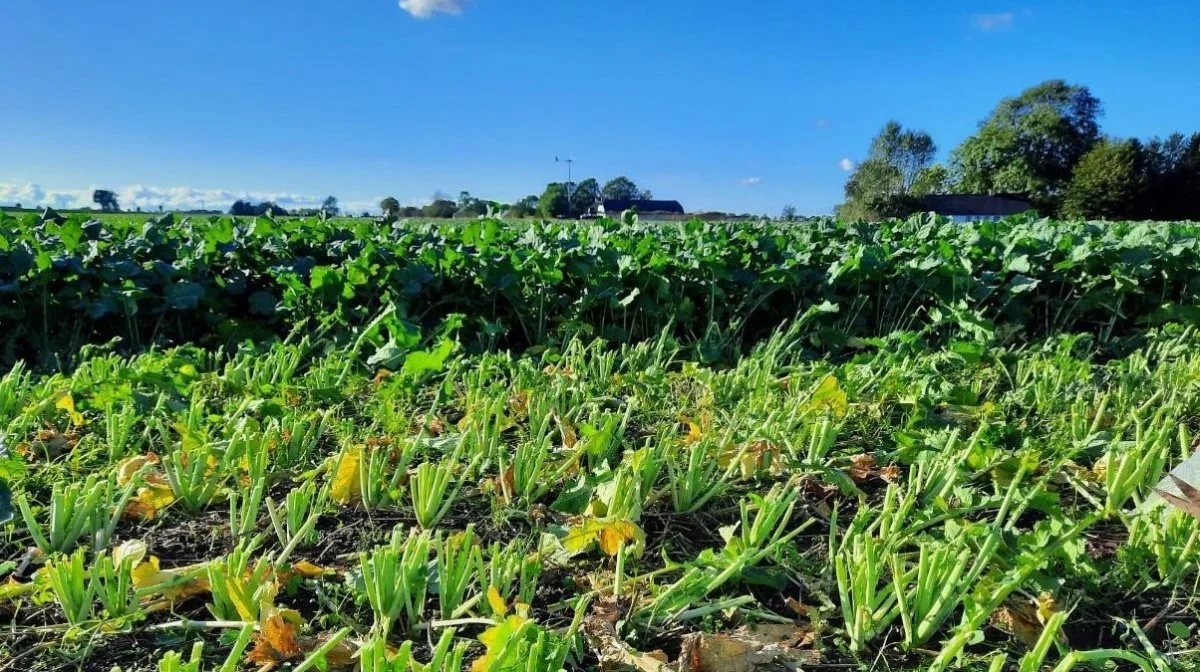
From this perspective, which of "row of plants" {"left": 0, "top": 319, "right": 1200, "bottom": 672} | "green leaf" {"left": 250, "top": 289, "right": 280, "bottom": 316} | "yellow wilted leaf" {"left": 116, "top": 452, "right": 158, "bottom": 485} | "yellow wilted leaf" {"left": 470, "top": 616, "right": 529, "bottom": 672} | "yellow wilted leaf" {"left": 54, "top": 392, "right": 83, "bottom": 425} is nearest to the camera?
"yellow wilted leaf" {"left": 470, "top": 616, "right": 529, "bottom": 672}

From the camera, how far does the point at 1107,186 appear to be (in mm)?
53156

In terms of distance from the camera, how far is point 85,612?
1592 millimetres

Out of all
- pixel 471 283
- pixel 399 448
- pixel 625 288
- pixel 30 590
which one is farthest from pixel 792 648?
pixel 471 283

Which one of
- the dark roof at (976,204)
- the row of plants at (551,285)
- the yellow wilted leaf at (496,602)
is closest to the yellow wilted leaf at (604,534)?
the yellow wilted leaf at (496,602)

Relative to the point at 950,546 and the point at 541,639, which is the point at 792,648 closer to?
the point at 950,546

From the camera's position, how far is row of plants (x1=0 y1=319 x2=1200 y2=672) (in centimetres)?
158

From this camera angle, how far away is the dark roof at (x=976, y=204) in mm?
61500

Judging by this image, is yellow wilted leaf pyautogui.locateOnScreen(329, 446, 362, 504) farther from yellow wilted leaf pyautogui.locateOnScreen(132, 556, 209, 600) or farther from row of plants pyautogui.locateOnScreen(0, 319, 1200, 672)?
yellow wilted leaf pyautogui.locateOnScreen(132, 556, 209, 600)

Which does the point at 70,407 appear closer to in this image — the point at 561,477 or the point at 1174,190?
the point at 561,477

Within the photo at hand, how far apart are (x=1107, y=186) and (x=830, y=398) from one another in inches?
2423

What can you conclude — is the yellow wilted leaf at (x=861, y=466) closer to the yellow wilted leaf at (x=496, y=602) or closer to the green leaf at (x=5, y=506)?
the yellow wilted leaf at (x=496, y=602)

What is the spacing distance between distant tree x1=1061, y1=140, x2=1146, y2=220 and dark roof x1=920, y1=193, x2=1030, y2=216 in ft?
20.7

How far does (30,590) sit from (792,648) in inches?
65.7

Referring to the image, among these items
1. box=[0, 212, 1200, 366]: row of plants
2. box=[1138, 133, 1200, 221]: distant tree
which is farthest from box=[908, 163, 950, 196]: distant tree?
box=[0, 212, 1200, 366]: row of plants
